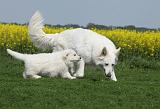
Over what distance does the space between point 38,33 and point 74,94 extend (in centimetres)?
485

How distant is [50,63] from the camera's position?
49.0 ft

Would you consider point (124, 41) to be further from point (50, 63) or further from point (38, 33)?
point (50, 63)

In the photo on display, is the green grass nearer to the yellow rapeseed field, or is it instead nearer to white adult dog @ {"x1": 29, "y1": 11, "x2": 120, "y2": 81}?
white adult dog @ {"x1": 29, "y1": 11, "x2": 120, "y2": 81}

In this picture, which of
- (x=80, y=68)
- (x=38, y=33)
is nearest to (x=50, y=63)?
(x=80, y=68)

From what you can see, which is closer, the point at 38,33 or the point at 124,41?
the point at 38,33

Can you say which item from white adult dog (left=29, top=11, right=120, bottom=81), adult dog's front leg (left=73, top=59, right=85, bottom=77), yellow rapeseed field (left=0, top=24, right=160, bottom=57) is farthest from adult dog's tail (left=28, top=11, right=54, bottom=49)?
yellow rapeseed field (left=0, top=24, right=160, bottom=57)

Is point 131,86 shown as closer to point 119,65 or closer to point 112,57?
point 112,57

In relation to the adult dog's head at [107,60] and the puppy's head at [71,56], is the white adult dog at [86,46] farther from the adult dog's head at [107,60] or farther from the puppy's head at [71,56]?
the puppy's head at [71,56]

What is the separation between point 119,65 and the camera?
2203 centimetres

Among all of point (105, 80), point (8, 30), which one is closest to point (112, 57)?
point (105, 80)

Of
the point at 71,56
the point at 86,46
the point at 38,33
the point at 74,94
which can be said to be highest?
the point at 38,33

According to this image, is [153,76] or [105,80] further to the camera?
[153,76]

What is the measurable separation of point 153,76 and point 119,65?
12.3 ft

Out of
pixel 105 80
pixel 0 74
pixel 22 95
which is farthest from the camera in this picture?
pixel 0 74
